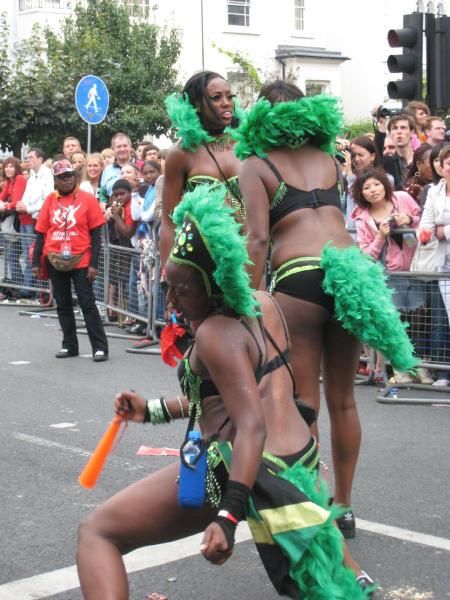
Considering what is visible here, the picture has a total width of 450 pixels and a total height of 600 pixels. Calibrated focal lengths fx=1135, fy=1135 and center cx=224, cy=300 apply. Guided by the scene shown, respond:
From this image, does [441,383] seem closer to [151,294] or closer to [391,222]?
[391,222]

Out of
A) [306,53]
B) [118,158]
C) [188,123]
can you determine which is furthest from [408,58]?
[306,53]

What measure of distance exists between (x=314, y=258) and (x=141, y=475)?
2.03 m

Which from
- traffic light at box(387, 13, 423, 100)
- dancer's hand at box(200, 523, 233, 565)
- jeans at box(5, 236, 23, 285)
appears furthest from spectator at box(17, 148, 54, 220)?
dancer's hand at box(200, 523, 233, 565)

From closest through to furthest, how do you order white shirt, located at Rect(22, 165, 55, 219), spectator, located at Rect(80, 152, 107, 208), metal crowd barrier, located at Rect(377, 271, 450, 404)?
metal crowd barrier, located at Rect(377, 271, 450, 404) → spectator, located at Rect(80, 152, 107, 208) → white shirt, located at Rect(22, 165, 55, 219)

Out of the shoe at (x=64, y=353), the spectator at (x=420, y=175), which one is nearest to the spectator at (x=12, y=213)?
the shoe at (x=64, y=353)

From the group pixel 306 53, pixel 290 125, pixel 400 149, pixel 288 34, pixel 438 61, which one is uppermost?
pixel 288 34

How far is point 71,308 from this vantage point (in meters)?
10.8

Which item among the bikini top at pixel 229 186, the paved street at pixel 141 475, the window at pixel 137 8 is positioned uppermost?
the window at pixel 137 8

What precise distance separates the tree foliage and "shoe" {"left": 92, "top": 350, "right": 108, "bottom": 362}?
543 inches

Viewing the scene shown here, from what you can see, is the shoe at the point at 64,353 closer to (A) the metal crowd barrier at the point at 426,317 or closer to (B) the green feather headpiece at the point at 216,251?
(A) the metal crowd barrier at the point at 426,317

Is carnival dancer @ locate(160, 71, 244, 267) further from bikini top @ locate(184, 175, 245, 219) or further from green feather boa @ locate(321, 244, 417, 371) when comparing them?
green feather boa @ locate(321, 244, 417, 371)

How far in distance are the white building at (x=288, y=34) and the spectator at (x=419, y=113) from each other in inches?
903

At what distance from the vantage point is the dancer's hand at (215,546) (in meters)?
3.11

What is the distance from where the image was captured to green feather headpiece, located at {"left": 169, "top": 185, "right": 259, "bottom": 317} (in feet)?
11.2
